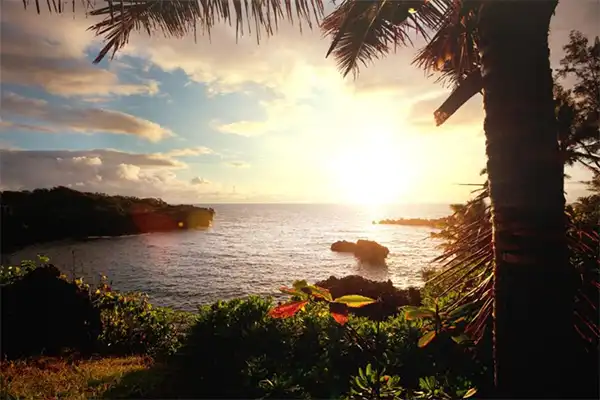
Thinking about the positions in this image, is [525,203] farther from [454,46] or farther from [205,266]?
[205,266]

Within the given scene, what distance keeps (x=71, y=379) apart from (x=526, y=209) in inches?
239

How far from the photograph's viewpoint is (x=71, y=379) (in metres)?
5.30

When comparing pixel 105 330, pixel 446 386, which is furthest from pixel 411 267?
pixel 446 386

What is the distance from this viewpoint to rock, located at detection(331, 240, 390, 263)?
59603 millimetres

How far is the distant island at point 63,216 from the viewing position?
5988cm

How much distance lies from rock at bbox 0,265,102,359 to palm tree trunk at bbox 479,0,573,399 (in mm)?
9066

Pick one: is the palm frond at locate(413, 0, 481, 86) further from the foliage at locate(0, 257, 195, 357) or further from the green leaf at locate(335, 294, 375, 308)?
the foliage at locate(0, 257, 195, 357)

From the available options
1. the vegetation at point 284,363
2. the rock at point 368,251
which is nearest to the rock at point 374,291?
the vegetation at point 284,363

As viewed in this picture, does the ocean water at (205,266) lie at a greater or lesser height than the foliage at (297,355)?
lesser

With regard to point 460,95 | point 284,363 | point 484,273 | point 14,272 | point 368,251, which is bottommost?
point 368,251

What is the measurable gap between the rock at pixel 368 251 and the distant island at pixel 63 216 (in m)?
47.5

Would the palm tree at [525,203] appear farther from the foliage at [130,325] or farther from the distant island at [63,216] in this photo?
the distant island at [63,216]

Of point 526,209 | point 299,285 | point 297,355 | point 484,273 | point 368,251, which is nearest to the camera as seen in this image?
point 526,209

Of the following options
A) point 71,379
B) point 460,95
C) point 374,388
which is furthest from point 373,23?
point 71,379
